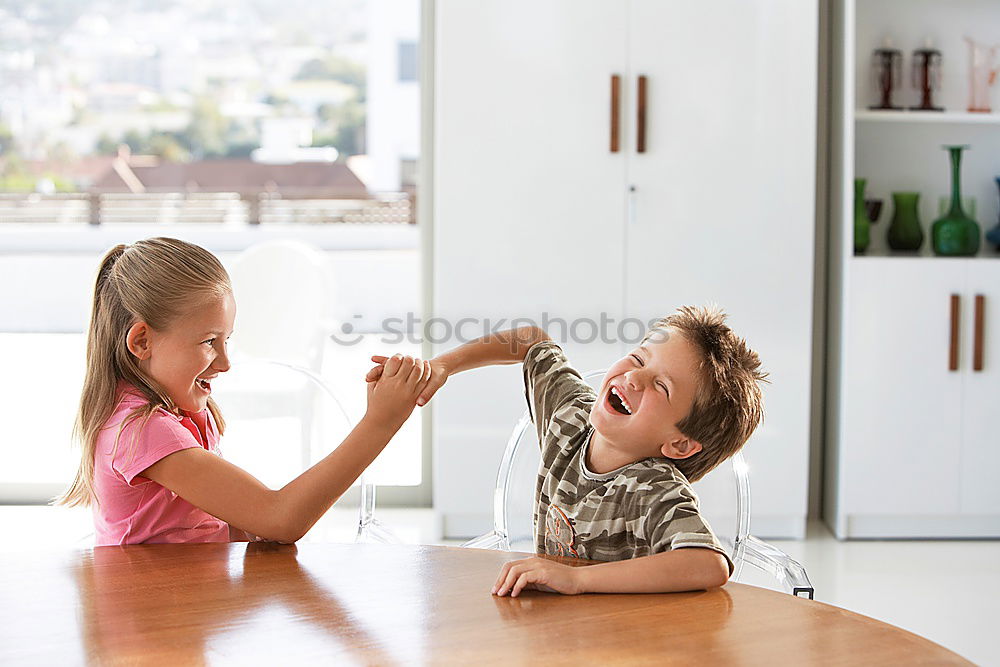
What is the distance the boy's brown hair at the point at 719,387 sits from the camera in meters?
1.33

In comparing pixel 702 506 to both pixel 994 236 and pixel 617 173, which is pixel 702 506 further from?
pixel 994 236

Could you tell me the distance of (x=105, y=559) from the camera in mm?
1202

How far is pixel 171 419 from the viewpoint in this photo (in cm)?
133

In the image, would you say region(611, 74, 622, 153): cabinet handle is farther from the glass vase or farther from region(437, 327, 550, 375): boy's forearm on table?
region(437, 327, 550, 375): boy's forearm on table

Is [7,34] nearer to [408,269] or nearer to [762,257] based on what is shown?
[408,269]

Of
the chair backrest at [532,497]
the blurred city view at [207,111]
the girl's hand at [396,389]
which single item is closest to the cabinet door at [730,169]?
the blurred city view at [207,111]

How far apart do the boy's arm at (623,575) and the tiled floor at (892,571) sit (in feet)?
3.54

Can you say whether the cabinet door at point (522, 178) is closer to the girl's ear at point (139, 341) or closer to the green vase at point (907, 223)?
the green vase at point (907, 223)

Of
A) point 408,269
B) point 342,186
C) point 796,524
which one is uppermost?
point 342,186

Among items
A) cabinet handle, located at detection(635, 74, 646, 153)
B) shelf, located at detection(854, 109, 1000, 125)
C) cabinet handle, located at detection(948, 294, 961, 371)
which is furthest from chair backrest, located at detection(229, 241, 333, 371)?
cabinet handle, located at detection(948, 294, 961, 371)

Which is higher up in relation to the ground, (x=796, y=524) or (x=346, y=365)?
(x=346, y=365)

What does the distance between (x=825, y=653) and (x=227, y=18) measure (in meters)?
4.77

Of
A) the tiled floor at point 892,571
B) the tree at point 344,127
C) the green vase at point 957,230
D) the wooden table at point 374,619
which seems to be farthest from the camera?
the tree at point 344,127

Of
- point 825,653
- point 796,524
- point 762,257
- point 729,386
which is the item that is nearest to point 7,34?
point 762,257
